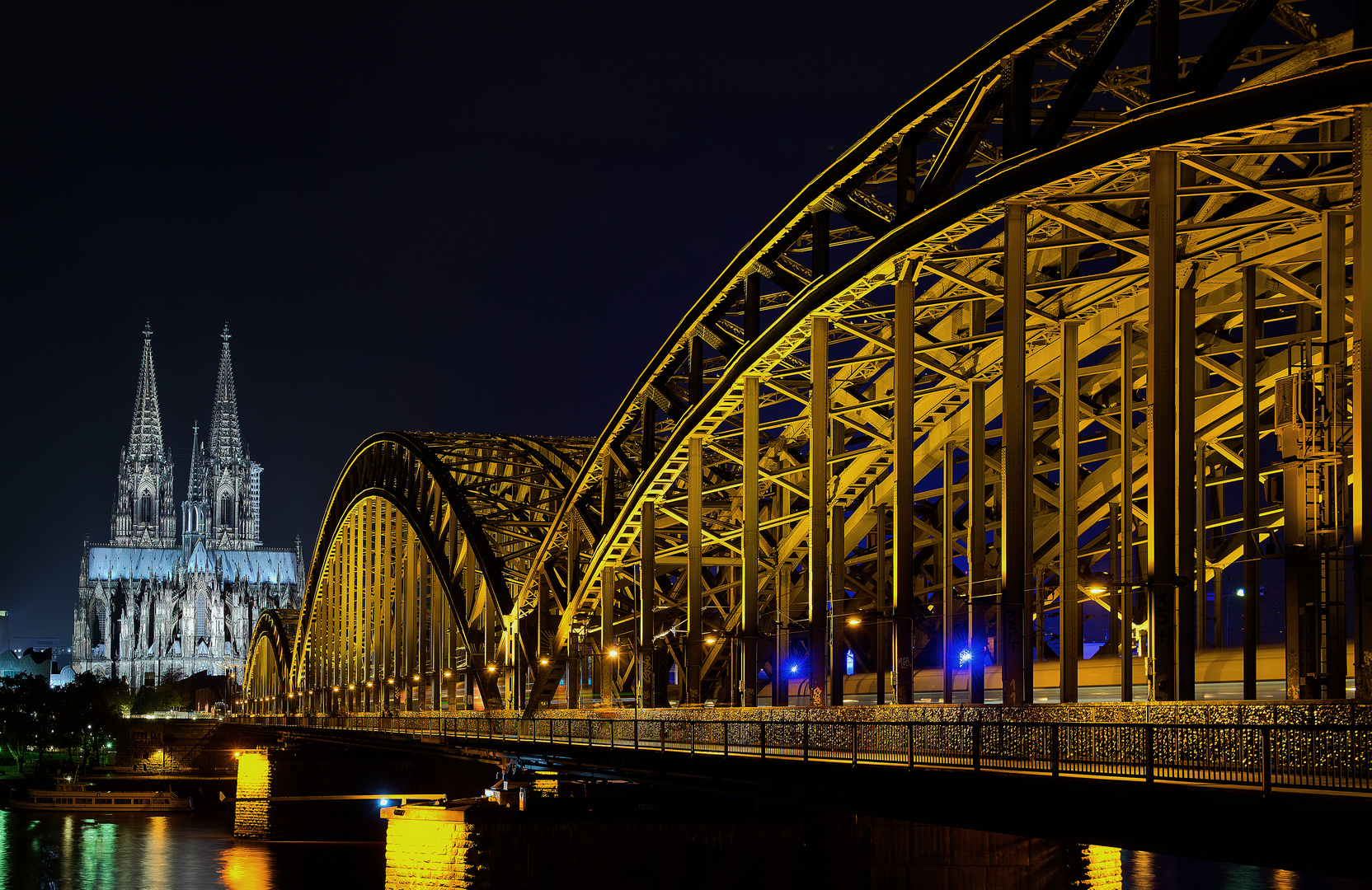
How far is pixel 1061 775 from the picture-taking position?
2058 centimetres

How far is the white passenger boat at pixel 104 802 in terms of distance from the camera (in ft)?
399

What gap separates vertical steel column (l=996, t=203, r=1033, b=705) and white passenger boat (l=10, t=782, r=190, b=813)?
107133mm

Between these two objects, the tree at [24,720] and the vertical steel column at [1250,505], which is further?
the tree at [24,720]

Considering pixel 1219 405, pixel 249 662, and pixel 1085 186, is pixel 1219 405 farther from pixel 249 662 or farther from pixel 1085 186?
pixel 249 662

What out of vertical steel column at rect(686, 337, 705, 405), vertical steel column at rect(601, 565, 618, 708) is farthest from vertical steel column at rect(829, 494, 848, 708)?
vertical steel column at rect(601, 565, 618, 708)

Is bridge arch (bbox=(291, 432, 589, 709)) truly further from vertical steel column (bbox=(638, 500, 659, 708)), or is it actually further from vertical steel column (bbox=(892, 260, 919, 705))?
vertical steel column (bbox=(892, 260, 919, 705))

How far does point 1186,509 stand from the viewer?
2586 cm

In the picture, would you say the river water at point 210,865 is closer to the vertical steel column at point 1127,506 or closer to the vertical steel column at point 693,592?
the vertical steel column at point 693,592

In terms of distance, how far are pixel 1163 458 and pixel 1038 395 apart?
3242cm

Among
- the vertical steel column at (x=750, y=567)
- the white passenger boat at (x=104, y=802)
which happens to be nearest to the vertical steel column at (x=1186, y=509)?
the vertical steel column at (x=750, y=567)

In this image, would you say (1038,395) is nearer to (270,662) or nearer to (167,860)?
(167,860)

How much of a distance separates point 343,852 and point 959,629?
5066cm

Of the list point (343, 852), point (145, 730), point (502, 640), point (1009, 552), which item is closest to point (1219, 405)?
point (1009, 552)

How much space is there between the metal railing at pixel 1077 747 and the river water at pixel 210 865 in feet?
114
